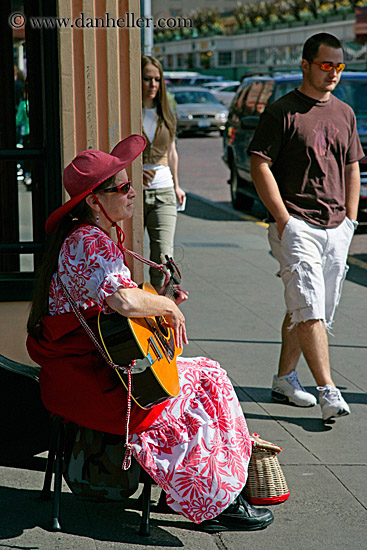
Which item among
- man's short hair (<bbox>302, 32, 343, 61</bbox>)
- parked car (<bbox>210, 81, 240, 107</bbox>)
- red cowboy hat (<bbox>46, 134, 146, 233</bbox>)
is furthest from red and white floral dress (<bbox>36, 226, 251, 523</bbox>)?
parked car (<bbox>210, 81, 240, 107</bbox>)

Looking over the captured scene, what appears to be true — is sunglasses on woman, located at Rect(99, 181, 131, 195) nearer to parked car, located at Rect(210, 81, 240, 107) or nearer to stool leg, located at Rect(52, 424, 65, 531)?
stool leg, located at Rect(52, 424, 65, 531)

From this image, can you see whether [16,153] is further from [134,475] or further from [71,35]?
[134,475]

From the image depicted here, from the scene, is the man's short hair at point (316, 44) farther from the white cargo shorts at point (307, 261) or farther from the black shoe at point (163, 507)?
the black shoe at point (163, 507)

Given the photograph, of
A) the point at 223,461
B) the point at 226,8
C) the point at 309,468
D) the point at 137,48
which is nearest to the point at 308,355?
the point at 309,468

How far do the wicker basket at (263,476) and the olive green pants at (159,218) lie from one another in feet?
8.81

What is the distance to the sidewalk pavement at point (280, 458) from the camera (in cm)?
345

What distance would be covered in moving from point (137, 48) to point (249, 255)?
5.71m

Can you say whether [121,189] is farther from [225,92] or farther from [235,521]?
[225,92]

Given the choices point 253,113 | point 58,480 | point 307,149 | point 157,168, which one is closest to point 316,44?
point 307,149

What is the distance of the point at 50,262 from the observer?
11.4ft

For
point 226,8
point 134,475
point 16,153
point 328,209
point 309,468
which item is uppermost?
point 226,8

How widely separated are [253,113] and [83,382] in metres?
10.3

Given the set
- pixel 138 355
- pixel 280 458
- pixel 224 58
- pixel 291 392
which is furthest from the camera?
pixel 224 58

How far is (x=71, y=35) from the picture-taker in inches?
160
